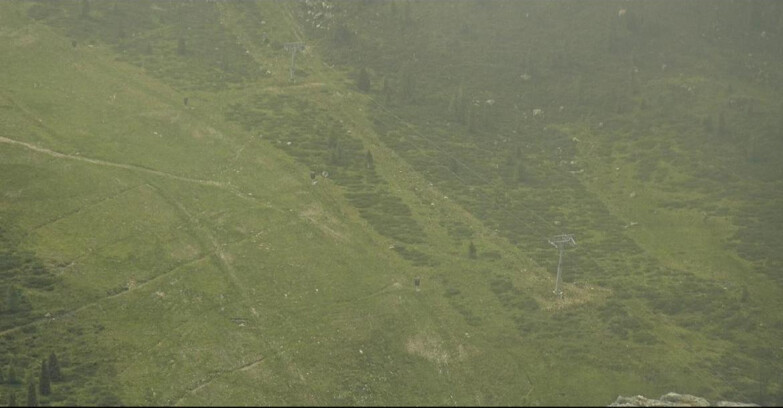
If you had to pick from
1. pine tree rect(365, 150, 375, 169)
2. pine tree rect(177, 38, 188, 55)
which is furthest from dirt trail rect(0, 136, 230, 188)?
pine tree rect(177, 38, 188, 55)

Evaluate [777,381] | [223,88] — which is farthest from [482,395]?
[223,88]

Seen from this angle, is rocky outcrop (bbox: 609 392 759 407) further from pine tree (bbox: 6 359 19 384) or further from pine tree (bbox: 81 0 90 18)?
pine tree (bbox: 81 0 90 18)

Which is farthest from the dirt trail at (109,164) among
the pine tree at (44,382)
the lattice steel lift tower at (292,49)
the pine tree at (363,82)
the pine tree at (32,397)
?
the pine tree at (32,397)

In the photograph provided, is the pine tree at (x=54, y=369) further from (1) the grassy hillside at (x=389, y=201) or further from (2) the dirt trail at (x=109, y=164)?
(2) the dirt trail at (x=109, y=164)

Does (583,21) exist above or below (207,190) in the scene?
above

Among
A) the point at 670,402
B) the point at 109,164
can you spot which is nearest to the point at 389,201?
the point at 109,164

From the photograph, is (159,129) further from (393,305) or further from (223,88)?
(393,305)
